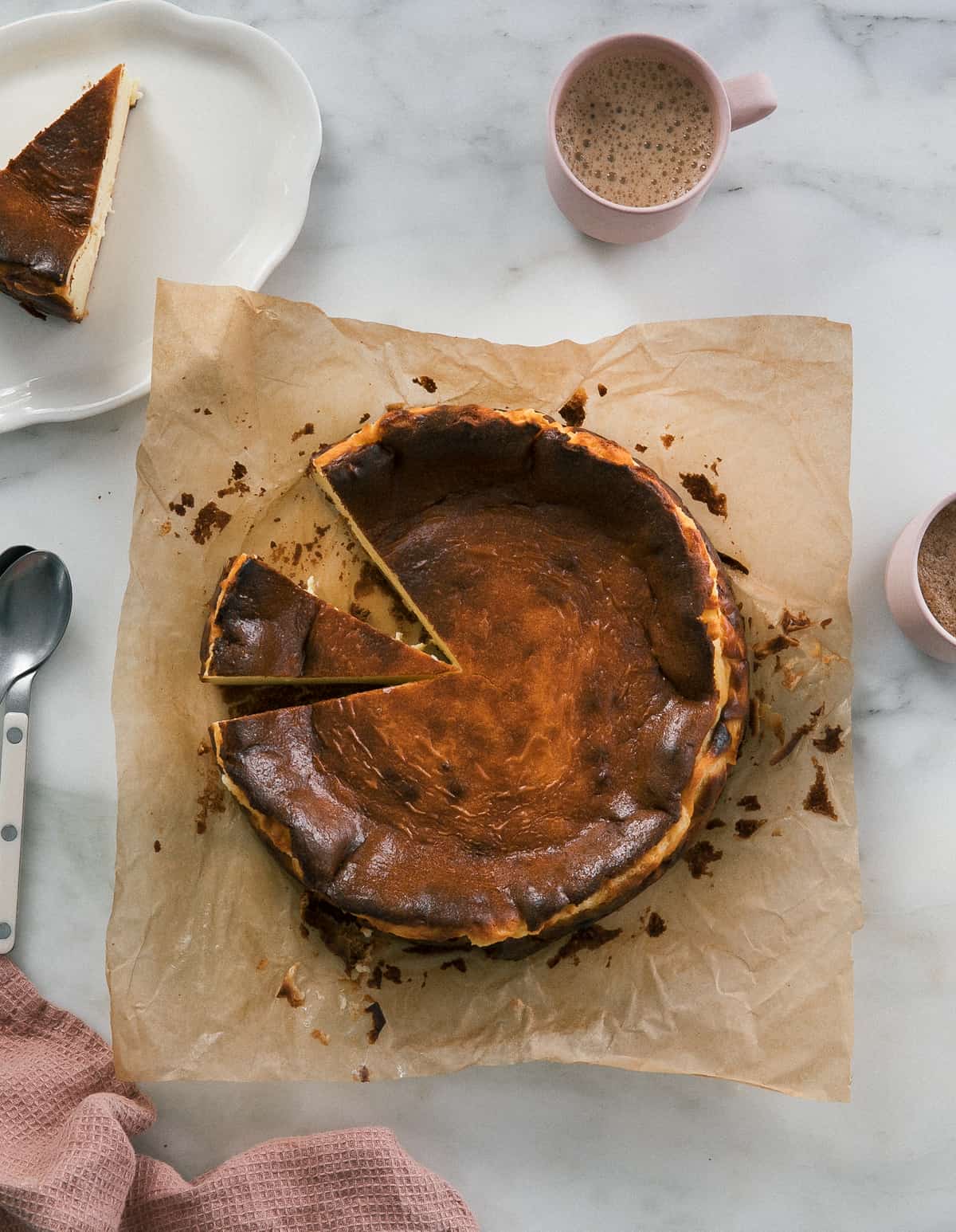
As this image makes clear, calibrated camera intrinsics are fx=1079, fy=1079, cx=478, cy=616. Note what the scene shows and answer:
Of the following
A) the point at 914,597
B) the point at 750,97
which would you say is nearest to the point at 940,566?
the point at 914,597

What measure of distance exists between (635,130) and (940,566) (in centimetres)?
134

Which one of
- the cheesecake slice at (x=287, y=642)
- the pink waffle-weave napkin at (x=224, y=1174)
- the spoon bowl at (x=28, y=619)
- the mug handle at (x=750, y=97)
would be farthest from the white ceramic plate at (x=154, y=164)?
the pink waffle-weave napkin at (x=224, y=1174)

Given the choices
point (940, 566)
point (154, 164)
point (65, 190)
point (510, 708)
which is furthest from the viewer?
point (154, 164)

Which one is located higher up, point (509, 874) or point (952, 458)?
point (952, 458)

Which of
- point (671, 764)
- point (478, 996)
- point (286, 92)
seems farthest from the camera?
point (286, 92)

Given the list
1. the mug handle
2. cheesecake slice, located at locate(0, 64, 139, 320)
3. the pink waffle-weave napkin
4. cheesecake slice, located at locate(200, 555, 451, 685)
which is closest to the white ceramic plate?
cheesecake slice, located at locate(0, 64, 139, 320)

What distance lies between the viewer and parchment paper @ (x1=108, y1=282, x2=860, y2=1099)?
2.64 m

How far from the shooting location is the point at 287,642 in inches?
104

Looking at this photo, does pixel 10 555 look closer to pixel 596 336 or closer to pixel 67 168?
pixel 67 168


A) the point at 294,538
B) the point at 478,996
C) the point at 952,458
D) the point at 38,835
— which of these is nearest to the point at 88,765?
the point at 38,835

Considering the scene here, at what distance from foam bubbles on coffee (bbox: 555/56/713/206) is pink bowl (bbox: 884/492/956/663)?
1.03 metres

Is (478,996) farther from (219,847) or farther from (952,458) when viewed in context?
(952,458)

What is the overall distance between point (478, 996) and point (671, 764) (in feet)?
2.60

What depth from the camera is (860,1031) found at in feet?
9.50
